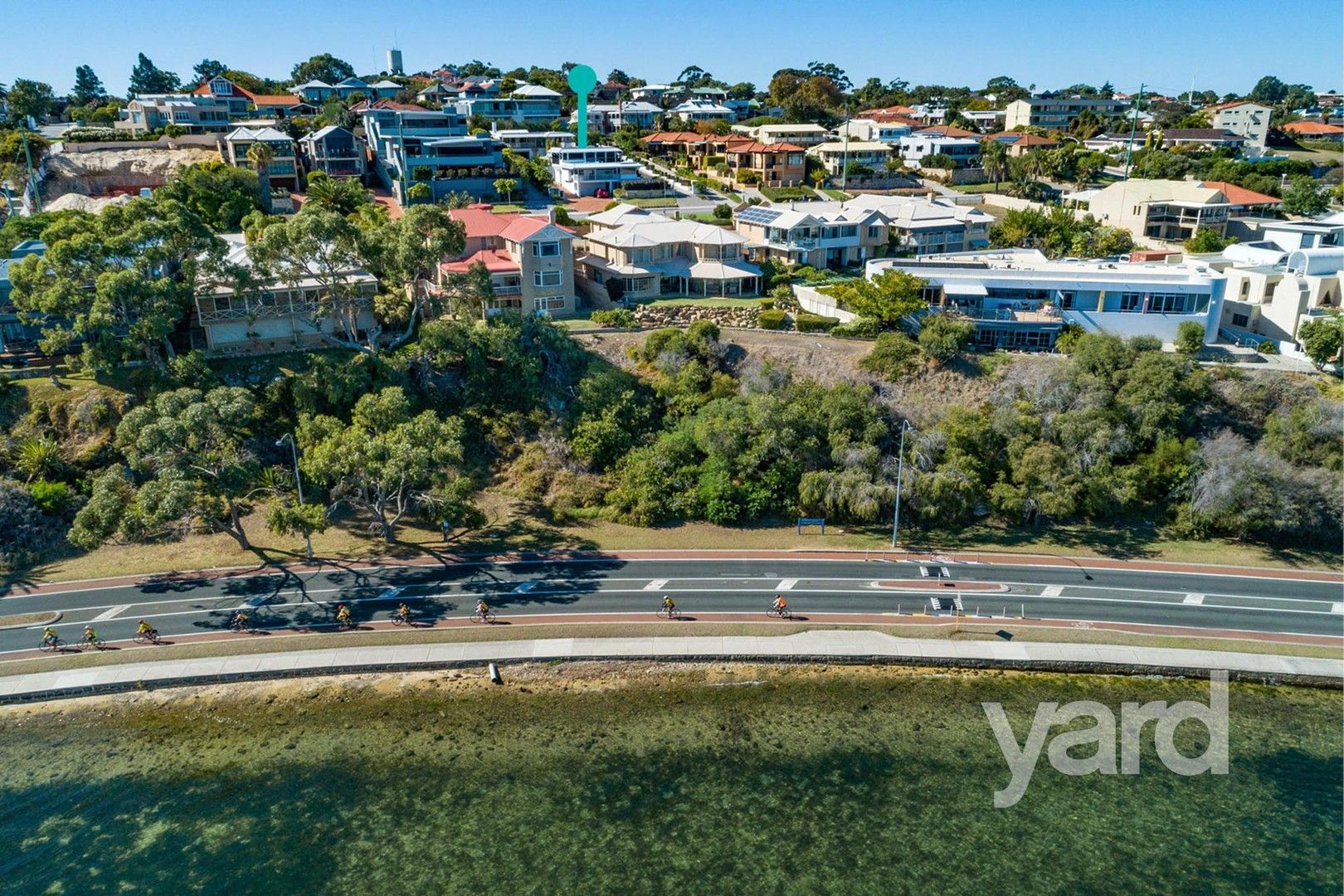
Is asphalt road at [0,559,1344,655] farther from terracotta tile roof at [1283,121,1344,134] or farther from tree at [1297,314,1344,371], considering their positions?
terracotta tile roof at [1283,121,1344,134]

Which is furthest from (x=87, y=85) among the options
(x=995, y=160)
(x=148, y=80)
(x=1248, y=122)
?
(x=1248, y=122)

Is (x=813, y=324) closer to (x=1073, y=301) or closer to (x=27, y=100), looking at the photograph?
(x=1073, y=301)

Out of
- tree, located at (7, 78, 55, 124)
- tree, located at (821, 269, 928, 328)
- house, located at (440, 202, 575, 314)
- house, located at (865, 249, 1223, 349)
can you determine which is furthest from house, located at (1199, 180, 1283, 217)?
tree, located at (7, 78, 55, 124)

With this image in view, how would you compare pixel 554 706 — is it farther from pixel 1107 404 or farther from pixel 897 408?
pixel 1107 404

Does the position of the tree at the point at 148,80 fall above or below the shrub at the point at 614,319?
above

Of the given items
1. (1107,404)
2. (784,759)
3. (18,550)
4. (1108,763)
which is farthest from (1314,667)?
(18,550)

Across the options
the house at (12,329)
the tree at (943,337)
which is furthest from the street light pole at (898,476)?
the house at (12,329)

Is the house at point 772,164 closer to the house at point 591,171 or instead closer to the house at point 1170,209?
the house at point 591,171
